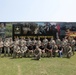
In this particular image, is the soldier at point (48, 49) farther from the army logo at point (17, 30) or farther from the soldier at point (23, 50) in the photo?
the army logo at point (17, 30)

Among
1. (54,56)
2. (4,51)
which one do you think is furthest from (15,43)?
(54,56)

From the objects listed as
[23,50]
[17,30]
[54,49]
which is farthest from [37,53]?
[17,30]

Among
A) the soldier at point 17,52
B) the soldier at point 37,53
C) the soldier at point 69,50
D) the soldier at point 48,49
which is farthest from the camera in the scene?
the soldier at point 48,49

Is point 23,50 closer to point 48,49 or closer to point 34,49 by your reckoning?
point 34,49

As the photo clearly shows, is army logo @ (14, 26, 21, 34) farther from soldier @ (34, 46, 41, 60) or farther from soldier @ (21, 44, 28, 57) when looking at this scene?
soldier @ (34, 46, 41, 60)

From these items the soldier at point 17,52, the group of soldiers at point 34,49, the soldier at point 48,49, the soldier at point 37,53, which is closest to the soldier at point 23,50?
the group of soldiers at point 34,49

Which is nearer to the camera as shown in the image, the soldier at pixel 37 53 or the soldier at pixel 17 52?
the soldier at pixel 37 53

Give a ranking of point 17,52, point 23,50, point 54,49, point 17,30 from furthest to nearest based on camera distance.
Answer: point 17,30 → point 54,49 → point 23,50 → point 17,52

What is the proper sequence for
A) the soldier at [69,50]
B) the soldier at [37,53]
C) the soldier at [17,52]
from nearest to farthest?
the soldier at [37,53]
the soldier at [17,52]
the soldier at [69,50]

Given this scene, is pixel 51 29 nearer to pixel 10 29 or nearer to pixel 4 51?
pixel 10 29

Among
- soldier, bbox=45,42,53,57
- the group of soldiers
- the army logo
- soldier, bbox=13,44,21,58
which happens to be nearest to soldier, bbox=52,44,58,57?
the group of soldiers

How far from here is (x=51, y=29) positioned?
29.0m

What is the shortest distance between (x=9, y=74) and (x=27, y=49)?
30.8 feet

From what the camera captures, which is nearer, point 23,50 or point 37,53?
point 37,53
